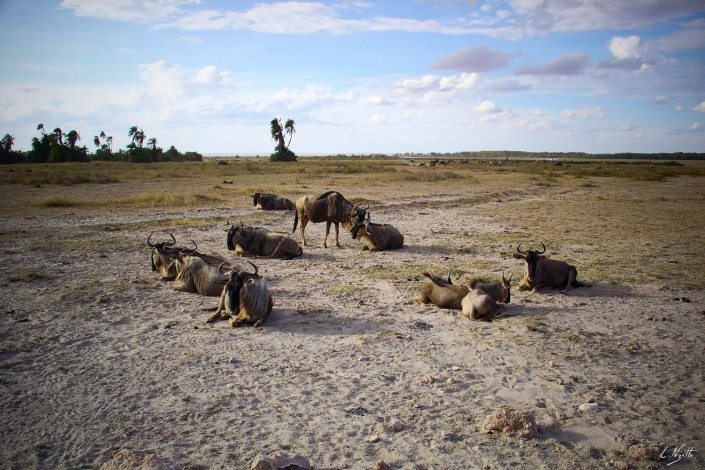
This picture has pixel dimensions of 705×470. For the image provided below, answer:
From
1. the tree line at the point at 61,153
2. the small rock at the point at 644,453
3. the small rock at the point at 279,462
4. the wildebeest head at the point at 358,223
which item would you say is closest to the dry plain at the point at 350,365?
the small rock at the point at 644,453

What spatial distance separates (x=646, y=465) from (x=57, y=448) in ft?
17.9

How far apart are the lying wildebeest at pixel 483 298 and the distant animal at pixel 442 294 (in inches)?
5.8

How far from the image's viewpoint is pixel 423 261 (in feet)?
39.1

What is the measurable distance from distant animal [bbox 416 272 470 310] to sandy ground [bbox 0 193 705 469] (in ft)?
1.00

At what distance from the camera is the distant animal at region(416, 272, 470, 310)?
8188 millimetres

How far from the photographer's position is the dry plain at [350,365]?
14.3 ft

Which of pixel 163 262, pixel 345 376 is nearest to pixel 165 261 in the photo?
pixel 163 262

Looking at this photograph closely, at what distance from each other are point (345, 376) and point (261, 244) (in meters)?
7.18

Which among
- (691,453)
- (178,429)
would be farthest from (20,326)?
(691,453)

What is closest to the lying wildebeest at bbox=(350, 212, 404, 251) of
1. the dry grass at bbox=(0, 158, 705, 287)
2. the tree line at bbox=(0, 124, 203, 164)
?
the dry grass at bbox=(0, 158, 705, 287)

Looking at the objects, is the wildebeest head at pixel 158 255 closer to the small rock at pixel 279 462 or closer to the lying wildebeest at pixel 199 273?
the lying wildebeest at pixel 199 273

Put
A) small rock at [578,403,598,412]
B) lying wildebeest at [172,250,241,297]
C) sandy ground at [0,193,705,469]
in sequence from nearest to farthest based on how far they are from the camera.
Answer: sandy ground at [0,193,705,469], small rock at [578,403,598,412], lying wildebeest at [172,250,241,297]

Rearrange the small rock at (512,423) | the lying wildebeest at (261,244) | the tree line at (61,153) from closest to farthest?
1. the small rock at (512,423)
2. the lying wildebeest at (261,244)
3. the tree line at (61,153)

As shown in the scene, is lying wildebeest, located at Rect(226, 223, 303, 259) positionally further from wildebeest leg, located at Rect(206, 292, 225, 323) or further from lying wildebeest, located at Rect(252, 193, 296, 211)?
lying wildebeest, located at Rect(252, 193, 296, 211)
